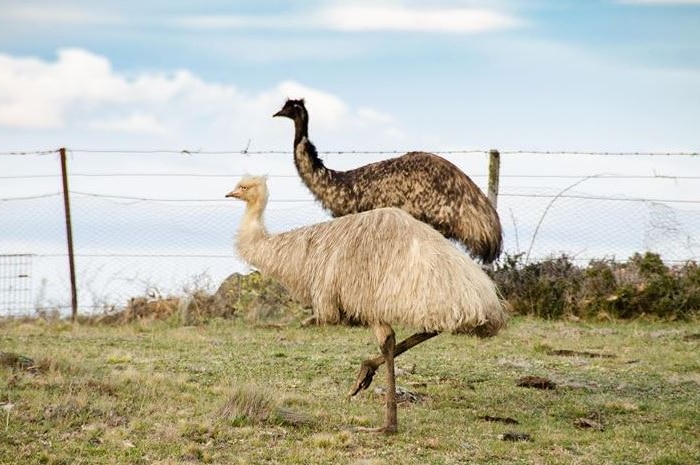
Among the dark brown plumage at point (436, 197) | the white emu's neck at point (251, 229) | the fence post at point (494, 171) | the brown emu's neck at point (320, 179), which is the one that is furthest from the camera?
Answer: the fence post at point (494, 171)

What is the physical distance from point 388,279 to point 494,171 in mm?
8838

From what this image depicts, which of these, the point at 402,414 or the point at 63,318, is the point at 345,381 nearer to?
the point at 402,414

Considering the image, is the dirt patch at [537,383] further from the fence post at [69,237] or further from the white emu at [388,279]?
the fence post at [69,237]

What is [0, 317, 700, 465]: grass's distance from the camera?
25.9 feet

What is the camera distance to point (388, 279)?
27.2ft

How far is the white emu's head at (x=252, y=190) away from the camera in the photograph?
30.7 feet

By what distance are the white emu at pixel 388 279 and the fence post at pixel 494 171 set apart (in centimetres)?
815

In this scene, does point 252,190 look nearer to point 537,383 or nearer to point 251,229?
point 251,229

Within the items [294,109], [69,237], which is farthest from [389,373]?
[69,237]

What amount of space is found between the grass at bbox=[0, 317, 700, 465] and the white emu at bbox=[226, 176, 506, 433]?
0.72 meters

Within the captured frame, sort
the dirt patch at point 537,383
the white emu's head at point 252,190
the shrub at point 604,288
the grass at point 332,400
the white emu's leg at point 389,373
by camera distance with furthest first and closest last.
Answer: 1. the shrub at point 604,288
2. the dirt patch at point 537,383
3. the white emu's head at point 252,190
4. the white emu's leg at point 389,373
5. the grass at point 332,400

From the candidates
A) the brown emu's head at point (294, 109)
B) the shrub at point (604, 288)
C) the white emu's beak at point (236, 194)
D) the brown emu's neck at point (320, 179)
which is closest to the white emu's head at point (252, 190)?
the white emu's beak at point (236, 194)

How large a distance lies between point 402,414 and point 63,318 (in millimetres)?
8276

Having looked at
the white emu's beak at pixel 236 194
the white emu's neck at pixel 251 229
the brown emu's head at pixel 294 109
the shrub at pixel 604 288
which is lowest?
the shrub at pixel 604 288
